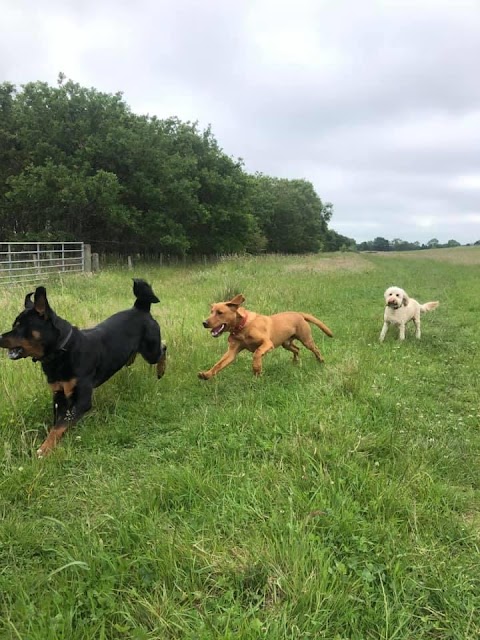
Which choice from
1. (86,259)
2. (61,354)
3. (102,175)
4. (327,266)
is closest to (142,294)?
(61,354)

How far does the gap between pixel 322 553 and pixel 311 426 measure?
1467mm

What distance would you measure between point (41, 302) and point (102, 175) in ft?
71.2

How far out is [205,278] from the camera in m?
16.1

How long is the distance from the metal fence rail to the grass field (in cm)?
1223

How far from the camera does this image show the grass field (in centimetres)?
194

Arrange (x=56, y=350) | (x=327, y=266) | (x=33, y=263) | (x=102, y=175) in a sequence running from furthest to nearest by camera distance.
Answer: (x=327, y=266)
(x=102, y=175)
(x=33, y=263)
(x=56, y=350)

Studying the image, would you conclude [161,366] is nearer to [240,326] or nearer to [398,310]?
[240,326]

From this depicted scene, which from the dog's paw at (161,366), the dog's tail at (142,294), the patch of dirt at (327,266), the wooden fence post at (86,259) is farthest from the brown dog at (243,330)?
the wooden fence post at (86,259)

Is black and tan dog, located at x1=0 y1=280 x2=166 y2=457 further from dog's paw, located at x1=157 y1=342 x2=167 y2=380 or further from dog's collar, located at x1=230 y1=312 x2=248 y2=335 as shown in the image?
dog's collar, located at x1=230 y1=312 x2=248 y2=335

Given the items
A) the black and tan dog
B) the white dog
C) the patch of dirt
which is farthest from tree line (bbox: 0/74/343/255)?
the black and tan dog

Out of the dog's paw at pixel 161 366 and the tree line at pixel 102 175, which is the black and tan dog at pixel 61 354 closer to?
the dog's paw at pixel 161 366

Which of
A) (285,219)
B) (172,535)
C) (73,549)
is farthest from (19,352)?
(285,219)

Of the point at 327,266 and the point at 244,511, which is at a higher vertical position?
the point at 327,266

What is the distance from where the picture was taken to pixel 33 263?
1759cm
